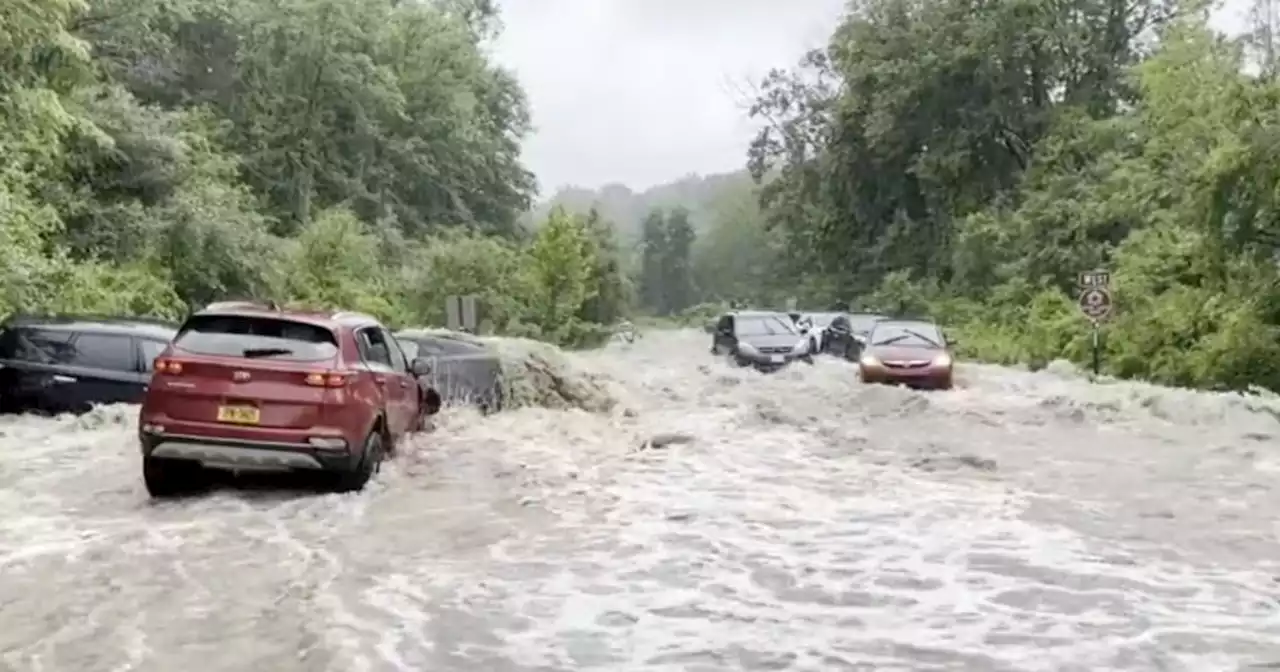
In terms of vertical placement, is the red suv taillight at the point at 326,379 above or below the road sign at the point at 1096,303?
below

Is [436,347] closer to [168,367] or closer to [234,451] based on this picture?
[168,367]

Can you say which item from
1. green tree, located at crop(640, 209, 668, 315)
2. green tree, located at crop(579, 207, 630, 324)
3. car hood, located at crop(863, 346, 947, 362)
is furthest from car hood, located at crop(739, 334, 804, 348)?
green tree, located at crop(640, 209, 668, 315)

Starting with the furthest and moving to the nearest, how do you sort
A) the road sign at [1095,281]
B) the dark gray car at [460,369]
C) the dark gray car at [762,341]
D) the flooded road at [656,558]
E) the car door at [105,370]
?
the dark gray car at [762,341]
the road sign at [1095,281]
the dark gray car at [460,369]
the car door at [105,370]
the flooded road at [656,558]

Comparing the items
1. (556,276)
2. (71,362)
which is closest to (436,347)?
(71,362)

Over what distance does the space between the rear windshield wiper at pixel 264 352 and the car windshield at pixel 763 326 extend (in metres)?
22.5

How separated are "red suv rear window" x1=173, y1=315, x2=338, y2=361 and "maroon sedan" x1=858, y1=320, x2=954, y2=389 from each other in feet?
50.6

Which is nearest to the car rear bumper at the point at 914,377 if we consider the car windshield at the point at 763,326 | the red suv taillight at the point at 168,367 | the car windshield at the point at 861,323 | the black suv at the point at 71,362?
the car windshield at the point at 763,326

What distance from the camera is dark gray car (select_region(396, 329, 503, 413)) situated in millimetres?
18422

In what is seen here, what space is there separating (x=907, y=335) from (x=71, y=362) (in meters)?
15.6

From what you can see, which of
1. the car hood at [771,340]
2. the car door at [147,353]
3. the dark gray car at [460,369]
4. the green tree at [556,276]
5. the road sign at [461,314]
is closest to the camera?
the car door at [147,353]

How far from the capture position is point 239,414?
428 inches

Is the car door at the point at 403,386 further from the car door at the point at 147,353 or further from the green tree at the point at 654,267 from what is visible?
the green tree at the point at 654,267

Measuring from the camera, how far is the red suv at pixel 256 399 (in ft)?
35.6

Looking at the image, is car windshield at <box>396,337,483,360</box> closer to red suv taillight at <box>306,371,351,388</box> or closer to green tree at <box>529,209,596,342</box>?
red suv taillight at <box>306,371,351,388</box>
